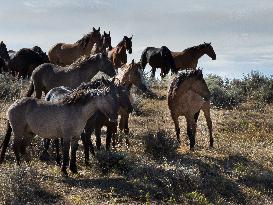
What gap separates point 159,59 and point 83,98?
48.6 feet

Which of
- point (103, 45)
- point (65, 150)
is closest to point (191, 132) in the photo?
point (65, 150)

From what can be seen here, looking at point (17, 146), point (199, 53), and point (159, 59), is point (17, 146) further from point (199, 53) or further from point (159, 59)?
point (159, 59)

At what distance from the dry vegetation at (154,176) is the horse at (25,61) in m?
7.67

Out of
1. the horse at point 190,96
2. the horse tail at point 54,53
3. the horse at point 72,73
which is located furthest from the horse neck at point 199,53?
the horse at point 190,96

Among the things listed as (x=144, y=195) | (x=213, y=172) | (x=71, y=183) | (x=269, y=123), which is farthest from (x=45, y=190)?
(x=269, y=123)

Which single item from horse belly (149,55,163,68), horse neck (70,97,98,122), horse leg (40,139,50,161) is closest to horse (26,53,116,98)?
horse leg (40,139,50,161)

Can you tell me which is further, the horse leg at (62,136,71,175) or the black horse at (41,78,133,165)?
the black horse at (41,78,133,165)

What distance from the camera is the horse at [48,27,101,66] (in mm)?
19875

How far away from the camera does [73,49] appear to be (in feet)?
67.8

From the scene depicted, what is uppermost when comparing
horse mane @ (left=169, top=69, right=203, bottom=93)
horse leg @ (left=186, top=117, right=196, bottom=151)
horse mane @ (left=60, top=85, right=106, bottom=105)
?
horse mane @ (left=169, top=69, right=203, bottom=93)

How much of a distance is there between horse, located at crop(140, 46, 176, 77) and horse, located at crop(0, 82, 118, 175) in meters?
13.2

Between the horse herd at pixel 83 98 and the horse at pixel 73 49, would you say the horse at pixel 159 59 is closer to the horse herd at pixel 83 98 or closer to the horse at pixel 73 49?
the horse herd at pixel 83 98

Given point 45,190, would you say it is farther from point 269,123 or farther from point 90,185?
point 269,123

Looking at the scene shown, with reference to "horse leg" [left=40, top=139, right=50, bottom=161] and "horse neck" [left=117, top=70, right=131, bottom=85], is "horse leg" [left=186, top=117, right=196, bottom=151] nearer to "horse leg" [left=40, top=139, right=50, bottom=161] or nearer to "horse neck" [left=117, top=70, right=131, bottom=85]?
"horse neck" [left=117, top=70, right=131, bottom=85]
